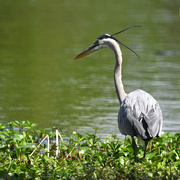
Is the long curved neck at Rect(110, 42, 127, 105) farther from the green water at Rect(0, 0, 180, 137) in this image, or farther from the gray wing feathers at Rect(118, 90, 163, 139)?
the green water at Rect(0, 0, 180, 137)

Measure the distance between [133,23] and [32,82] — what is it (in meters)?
7.70

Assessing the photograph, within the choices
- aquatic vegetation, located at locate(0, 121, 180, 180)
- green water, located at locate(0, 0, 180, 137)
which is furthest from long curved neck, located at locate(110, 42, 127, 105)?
green water, located at locate(0, 0, 180, 137)

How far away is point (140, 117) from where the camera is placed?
5.64 meters

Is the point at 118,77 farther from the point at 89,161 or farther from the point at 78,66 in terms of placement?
the point at 78,66

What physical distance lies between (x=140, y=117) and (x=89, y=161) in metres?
0.73

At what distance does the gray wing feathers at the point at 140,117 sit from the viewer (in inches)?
215

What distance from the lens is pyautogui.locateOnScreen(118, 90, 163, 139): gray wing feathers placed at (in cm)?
547

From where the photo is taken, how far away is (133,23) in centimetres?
1786

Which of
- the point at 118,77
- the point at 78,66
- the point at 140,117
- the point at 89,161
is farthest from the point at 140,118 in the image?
the point at 78,66

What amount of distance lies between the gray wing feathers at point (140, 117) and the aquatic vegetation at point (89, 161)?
0.24m

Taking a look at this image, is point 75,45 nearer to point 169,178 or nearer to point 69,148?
point 69,148

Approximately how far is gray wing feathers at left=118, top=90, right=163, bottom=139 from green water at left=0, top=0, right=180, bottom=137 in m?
1.82

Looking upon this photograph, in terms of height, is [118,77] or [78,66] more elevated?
[118,77]

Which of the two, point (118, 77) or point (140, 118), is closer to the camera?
point (140, 118)
